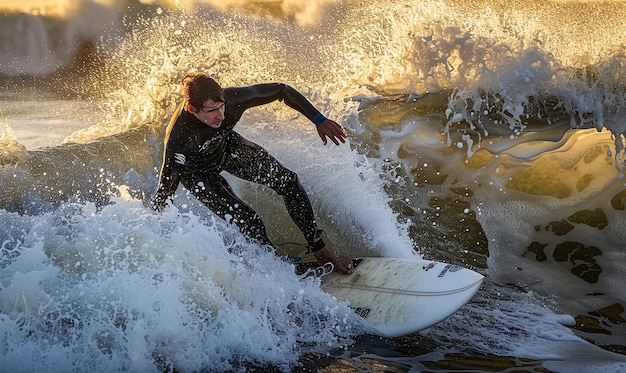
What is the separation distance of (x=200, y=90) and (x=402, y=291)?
203 centimetres

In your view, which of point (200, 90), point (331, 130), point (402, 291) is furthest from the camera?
point (402, 291)

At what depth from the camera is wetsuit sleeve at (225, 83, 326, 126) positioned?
5.59 m

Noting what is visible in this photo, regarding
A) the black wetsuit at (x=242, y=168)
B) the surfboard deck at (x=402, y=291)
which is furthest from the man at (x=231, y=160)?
the surfboard deck at (x=402, y=291)

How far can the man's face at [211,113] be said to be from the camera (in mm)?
5332

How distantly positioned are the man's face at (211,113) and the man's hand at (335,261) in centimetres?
129

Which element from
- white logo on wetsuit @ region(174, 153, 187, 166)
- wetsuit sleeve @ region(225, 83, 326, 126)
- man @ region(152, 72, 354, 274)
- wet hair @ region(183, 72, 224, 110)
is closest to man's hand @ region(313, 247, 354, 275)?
man @ region(152, 72, 354, 274)

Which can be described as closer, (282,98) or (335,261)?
(282,98)

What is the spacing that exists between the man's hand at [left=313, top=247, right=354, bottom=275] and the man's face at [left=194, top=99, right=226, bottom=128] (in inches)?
50.7

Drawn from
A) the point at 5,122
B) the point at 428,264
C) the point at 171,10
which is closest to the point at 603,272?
the point at 428,264

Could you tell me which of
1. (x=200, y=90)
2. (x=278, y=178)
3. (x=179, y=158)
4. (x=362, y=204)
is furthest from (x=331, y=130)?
(x=362, y=204)

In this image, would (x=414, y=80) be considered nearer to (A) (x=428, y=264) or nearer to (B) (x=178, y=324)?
(A) (x=428, y=264)

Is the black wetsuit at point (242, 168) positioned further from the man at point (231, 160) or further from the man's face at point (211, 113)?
the man's face at point (211, 113)

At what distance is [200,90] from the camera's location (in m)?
5.28

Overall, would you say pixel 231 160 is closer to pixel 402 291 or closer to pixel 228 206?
pixel 228 206
